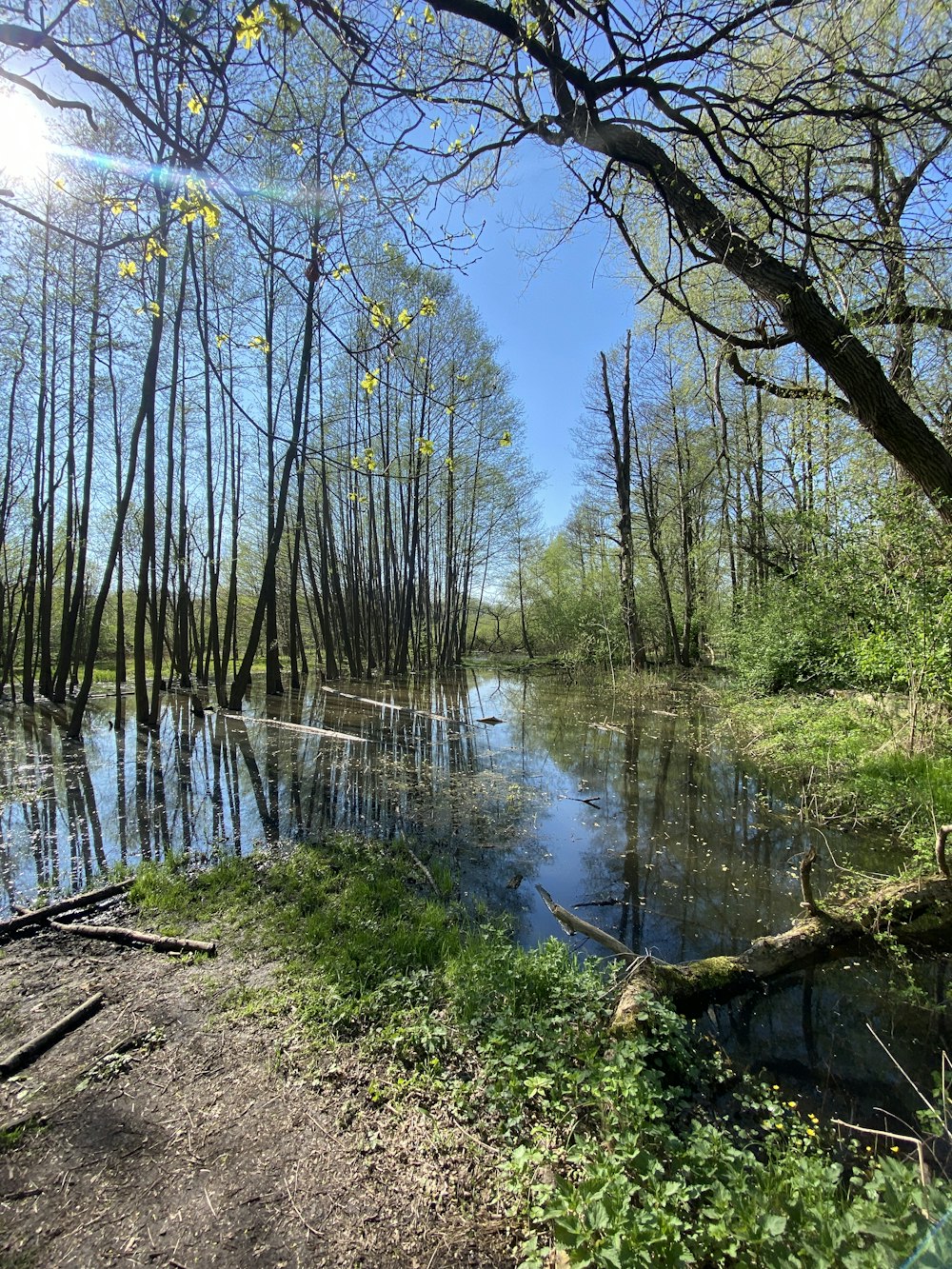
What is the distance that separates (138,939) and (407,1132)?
2.37m

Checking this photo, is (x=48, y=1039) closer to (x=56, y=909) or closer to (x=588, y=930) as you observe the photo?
(x=56, y=909)

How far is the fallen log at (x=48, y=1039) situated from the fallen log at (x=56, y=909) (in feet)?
3.88

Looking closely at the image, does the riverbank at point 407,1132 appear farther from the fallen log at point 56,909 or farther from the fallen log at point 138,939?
the fallen log at point 56,909

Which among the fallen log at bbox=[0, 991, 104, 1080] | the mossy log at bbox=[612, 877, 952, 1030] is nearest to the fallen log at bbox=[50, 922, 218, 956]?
the fallen log at bbox=[0, 991, 104, 1080]

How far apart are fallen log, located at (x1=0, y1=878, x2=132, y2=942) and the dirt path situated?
1.03 m

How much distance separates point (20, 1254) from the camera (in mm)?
1637

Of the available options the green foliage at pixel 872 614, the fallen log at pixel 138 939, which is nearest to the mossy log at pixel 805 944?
the green foliage at pixel 872 614

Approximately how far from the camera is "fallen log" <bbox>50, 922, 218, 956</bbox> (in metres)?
3.38

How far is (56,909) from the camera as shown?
3756mm

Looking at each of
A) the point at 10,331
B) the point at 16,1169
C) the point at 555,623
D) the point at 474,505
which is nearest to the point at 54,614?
the point at 10,331

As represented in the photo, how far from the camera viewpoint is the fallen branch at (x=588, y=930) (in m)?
3.33

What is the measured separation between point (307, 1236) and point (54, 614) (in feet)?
101

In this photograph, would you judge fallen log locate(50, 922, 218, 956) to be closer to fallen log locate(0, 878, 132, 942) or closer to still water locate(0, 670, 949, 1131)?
fallen log locate(0, 878, 132, 942)

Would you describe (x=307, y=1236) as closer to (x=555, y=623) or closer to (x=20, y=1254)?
(x=20, y=1254)
